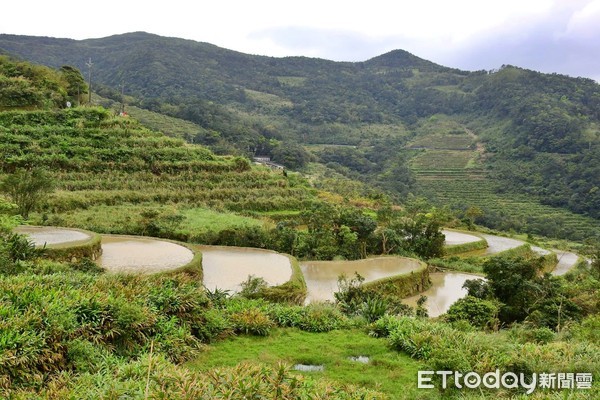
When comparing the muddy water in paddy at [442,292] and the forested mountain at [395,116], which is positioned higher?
the forested mountain at [395,116]

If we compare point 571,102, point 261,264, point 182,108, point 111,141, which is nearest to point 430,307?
point 261,264

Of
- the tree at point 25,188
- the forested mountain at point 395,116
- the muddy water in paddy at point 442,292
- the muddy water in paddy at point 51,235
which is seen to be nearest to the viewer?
the muddy water in paddy at point 51,235

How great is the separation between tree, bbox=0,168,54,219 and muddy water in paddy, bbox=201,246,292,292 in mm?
6600

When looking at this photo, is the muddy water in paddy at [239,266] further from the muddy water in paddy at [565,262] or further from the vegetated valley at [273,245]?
the muddy water in paddy at [565,262]

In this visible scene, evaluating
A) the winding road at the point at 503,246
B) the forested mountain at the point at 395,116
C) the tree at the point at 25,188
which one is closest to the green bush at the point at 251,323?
the tree at the point at 25,188

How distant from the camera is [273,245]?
18719mm

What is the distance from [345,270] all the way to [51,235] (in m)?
9.74

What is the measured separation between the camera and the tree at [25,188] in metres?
17.3

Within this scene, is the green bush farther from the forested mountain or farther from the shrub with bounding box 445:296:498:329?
the forested mountain

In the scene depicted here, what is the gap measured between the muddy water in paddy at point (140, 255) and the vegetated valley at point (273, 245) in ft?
2.67

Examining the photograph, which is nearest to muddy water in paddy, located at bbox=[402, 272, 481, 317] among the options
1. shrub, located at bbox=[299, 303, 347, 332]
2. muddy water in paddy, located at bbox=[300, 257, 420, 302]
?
muddy water in paddy, located at bbox=[300, 257, 420, 302]

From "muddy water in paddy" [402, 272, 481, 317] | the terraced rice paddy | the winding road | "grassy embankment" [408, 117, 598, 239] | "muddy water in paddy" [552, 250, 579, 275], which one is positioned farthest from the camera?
"grassy embankment" [408, 117, 598, 239]

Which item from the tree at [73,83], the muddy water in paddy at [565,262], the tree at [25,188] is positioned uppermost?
the tree at [73,83]

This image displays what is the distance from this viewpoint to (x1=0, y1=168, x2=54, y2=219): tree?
56.9ft
